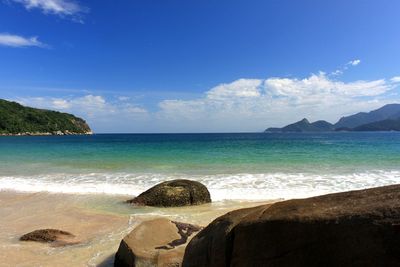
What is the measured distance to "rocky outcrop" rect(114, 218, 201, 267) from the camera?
609 centimetres

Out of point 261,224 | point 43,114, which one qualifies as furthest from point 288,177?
point 43,114

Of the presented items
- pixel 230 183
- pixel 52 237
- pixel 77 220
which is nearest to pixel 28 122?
pixel 230 183

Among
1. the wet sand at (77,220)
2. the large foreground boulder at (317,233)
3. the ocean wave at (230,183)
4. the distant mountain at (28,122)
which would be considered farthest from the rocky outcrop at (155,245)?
the distant mountain at (28,122)

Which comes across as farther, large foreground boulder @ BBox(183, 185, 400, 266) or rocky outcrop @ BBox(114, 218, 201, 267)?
rocky outcrop @ BBox(114, 218, 201, 267)

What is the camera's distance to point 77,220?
10758 millimetres

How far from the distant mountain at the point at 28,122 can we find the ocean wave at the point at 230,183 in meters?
147

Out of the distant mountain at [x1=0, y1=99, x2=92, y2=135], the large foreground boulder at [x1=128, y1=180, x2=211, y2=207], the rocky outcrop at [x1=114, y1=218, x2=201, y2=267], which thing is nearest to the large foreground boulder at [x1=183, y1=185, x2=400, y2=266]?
the rocky outcrop at [x1=114, y1=218, x2=201, y2=267]

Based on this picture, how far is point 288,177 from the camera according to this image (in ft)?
62.8

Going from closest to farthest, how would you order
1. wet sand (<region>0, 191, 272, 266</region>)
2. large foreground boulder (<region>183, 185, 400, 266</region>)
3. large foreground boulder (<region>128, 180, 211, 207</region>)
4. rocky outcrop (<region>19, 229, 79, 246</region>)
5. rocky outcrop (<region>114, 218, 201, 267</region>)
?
1. large foreground boulder (<region>183, 185, 400, 266</region>)
2. rocky outcrop (<region>114, 218, 201, 267</region>)
3. wet sand (<region>0, 191, 272, 266</region>)
4. rocky outcrop (<region>19, 229, 79, 246</region>)
5. large foreground boulder (<region>128, 180, 211, 207</region>)

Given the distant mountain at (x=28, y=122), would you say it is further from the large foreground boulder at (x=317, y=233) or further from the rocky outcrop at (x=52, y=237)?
the large foreground boulder at (x=317, y=233)

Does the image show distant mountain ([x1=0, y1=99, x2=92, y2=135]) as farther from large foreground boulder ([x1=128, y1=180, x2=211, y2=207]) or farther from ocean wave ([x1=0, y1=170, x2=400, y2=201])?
large foreground boulder ([x1=128, y1=180, x2=211, y2=207])

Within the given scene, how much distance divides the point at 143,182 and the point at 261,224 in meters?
15.2

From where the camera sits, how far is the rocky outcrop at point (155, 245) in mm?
6086

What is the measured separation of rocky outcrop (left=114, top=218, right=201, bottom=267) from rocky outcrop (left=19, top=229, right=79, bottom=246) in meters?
2.30
